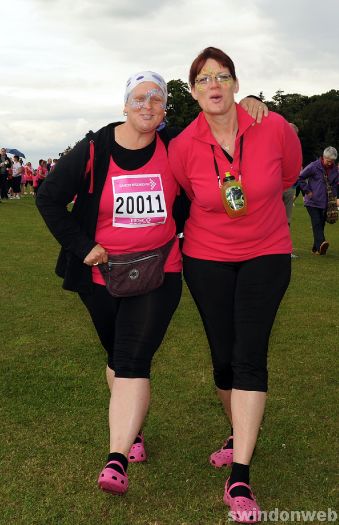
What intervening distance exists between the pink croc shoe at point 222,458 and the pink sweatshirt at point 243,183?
116cm

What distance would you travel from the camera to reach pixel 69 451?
3.76 meters

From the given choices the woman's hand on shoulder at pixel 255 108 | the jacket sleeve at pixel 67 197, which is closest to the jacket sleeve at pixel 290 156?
the woman's hand on shoulder at pixel 255 108

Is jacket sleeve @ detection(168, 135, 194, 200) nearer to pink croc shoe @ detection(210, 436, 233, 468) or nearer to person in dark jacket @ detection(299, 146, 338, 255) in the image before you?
pink croc shoe @ detection(210, 436, 233, 468)

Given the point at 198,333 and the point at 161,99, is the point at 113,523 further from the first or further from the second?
the point at 198,333

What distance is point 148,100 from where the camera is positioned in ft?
11.0

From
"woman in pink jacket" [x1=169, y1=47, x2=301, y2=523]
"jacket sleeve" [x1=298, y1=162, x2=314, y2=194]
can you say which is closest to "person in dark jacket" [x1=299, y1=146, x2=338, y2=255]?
"jacket sleeve" [x1=298, y1=162, x2=314, y2=194]

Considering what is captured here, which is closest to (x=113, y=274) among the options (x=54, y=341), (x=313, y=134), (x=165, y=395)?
(x=165, y=395)

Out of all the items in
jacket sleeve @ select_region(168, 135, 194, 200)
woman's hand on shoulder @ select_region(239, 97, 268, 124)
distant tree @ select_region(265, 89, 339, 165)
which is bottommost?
distant tree @ select_region(265, 89, 339, 165)

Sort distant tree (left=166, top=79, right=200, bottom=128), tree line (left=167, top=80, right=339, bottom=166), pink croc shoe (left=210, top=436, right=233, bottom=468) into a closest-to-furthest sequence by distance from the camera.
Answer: pink croc shoe (left=210, top=436, right=233, bottom=468)
distant tree (left=166, top=79, right=200, bottom=128)
tree line (left=167, top=80, right=339, bottom=166)

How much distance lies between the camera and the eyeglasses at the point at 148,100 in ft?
11.0

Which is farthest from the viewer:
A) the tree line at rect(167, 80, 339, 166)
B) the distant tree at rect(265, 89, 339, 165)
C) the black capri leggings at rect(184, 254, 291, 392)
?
the distant tree at rect(265, 89, 339, 165)

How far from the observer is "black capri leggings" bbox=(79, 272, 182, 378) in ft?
10.9

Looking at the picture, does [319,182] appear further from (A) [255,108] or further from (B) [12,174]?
(B) [12,174]

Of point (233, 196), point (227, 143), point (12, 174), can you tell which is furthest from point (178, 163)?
point (12, 174)
